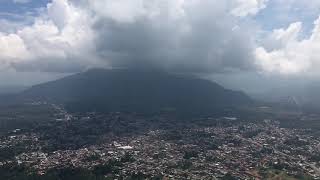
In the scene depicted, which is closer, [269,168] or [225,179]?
[225,179]

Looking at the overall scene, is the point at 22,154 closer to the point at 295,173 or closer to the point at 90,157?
the point at 90,157

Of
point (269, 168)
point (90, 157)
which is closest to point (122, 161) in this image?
point (90, 157)

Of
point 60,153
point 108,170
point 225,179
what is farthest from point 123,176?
point 60,153

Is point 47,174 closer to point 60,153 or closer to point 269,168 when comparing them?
point 60,153

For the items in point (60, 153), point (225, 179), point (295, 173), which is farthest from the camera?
point (60, 153)

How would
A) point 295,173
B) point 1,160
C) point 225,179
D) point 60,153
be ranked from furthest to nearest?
point 60,153
point 1,160
point 295,173
point 225,179

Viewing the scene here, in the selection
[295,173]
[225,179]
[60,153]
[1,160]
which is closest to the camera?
[225,179]

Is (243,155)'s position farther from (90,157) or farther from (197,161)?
(90,157)

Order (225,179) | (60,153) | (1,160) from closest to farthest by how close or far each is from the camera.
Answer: (225,179) → (1,160) → (60,153)

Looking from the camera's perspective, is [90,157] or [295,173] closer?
[295,173]
